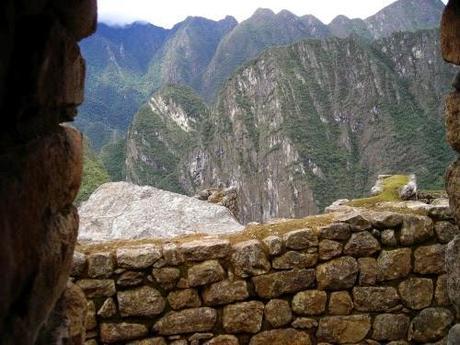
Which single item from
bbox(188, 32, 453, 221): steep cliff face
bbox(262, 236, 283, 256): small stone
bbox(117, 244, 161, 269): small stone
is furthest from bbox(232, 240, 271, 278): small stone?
bbox(188, 32, 453, 221): steep cliff face

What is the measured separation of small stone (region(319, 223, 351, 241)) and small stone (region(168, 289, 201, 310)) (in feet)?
5.15

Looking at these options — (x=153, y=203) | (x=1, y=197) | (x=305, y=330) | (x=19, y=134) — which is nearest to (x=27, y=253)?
(x=1, y=197)

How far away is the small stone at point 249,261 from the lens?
5.71 meters

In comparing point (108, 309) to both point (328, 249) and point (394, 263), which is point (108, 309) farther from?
point (394, 263)

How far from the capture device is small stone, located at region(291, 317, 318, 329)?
576 cm

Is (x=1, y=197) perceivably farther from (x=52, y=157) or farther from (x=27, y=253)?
(x=52, y=157)

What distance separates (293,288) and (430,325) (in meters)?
1.60

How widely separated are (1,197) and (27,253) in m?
0.30

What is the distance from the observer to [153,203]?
7.71 meters

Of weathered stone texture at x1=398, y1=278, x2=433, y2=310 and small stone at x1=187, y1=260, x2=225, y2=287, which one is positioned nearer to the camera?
small stone at x1=187, y1=260, x2=225, y2=287

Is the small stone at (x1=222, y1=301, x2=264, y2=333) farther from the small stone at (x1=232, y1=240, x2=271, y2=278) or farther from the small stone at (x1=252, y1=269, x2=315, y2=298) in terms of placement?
the small stone at (x1=232, y1=240, x2=271, y2=278)

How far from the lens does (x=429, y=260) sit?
5805 mm

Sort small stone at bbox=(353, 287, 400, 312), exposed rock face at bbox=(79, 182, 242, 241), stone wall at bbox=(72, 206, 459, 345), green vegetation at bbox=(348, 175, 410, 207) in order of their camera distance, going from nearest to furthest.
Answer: stone wall at bbox=(72, 206, 459, 345), small stone at bbox=(353, 287, 400, 312), exposed rock face at bbox=(79, 182, 242, 241), green vegetation at bbox=(348, 175, 410, 207)

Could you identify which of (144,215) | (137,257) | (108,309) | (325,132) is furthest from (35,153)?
(325,132)
